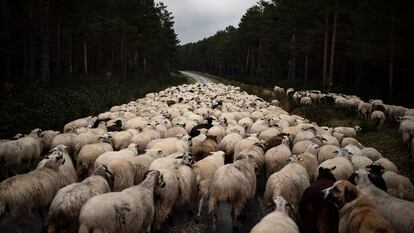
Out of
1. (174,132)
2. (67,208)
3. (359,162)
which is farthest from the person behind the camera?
(174,132)

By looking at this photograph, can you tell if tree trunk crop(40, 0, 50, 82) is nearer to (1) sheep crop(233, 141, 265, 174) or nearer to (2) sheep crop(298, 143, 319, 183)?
(1) sheep crop(233, 141, 265, 174)

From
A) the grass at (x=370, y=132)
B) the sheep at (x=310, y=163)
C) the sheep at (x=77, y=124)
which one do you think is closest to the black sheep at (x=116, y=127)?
the sheep at (x=77, y=124)

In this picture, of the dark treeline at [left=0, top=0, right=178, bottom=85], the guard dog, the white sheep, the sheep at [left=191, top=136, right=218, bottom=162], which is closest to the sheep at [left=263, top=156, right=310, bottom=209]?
the guard dog

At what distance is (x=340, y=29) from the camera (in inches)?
1556

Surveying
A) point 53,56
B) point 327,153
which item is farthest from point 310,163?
point 53,56

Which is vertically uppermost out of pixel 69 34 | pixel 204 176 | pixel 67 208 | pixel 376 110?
pixel 69 34

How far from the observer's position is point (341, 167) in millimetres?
9641

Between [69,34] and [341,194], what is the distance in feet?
129

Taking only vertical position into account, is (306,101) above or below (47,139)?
above

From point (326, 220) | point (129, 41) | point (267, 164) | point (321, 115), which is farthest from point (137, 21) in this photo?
point (326, 220)

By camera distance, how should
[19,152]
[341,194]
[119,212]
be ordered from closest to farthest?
[119,212] → [341,194] → [19,152]

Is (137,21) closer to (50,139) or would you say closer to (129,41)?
(129,41)

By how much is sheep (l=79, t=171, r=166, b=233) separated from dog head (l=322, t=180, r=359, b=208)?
367cm

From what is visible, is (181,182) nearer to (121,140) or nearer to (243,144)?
(243,144)
